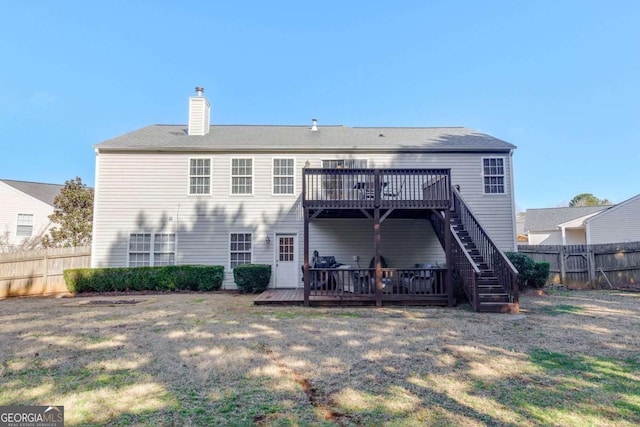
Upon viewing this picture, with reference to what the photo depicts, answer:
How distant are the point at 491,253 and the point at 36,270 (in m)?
15.1

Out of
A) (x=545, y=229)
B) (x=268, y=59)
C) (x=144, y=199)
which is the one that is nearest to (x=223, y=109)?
(x=268, y=59)

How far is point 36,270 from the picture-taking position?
11641 millimetres

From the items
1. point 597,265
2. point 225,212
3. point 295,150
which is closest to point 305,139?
point 295,150

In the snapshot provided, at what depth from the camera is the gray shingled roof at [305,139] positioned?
1237 cm

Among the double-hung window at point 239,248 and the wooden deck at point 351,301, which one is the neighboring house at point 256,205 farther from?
the wooden deck at point 351,301

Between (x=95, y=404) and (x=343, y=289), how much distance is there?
6.40 metres

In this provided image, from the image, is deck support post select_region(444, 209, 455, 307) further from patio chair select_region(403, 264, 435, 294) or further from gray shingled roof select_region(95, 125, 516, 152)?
gray shingled roof select_region(95, 125, 516, 152)

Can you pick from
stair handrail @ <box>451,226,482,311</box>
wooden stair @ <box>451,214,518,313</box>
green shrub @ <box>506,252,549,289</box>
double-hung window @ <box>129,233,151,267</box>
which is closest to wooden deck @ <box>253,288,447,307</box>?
stair handrail @ <box>451,226,482,311</box>

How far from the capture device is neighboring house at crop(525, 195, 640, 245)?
19547 millimetres

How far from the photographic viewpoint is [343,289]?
352 inches

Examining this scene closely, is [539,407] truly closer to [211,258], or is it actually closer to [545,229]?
[211,258]

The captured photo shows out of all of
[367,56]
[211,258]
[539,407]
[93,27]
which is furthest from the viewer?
[367,56]

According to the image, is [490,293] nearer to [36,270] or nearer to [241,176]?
[241,176]

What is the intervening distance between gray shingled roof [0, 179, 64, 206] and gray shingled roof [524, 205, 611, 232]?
119ft
